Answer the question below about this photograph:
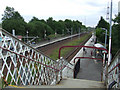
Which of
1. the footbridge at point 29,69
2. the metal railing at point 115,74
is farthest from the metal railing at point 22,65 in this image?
the metal railing at point 115,74

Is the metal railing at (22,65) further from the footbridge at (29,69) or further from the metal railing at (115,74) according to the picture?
the metal railing at (115,74)

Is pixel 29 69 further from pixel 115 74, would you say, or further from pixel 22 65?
pixel 115 74

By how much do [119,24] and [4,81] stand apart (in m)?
10.9

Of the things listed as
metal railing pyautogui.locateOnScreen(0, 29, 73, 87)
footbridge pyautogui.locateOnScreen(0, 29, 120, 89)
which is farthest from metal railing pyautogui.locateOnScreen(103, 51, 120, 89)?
metal railing pyautogui.locateOnScreen(0, 29, 73, 87)

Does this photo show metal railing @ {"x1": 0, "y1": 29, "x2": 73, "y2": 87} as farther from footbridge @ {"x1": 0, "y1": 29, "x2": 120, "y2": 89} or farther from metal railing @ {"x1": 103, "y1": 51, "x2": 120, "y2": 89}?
metal railing @ {"x1": 103, "y1": 51, "x2": 120, "y2": 89}

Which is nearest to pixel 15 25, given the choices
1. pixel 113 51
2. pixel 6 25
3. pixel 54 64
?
pixel 6 25

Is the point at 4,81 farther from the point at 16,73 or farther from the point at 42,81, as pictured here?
the point at 42,81

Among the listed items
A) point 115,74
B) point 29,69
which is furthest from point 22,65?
point 115,74

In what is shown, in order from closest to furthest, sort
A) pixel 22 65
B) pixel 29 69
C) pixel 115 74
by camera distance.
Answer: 1. pixel 115 74
2. pixel 22 65
3. pixel 29 69

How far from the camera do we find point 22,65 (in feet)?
11.9

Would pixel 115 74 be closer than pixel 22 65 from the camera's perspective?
Yes

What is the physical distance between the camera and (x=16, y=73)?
11.3 feet

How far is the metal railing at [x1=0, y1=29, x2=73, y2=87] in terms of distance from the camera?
3.09 metres

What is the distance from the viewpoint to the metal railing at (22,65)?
3.09 m
